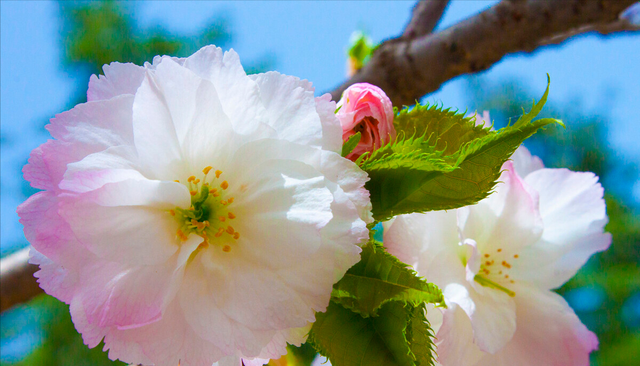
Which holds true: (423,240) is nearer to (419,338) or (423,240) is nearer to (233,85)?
(419,338)

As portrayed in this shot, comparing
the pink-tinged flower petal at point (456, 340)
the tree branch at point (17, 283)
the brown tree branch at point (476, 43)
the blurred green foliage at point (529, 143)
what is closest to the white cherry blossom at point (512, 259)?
the pink-tinged flower petal at point (456, 340)

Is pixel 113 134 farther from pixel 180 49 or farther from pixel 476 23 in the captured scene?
pixel 180 49

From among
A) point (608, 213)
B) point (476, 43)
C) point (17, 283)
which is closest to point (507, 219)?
point (476, 43)

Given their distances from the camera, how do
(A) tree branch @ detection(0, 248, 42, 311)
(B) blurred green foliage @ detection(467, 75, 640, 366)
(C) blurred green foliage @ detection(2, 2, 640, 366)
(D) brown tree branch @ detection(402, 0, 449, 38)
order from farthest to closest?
(B) blurred green foliage @ detection(467, 75, 640, 366) < (C) blurred green foliage @ detection(2, 2, 640, 366) < (D) brown tree branch @ detection(402, 0, 449, 38) < (A) tree branch @ detection(0, 248, 42, 311)

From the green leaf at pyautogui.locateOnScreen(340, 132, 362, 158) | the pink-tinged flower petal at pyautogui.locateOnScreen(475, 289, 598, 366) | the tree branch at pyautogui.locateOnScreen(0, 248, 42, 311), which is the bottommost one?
the tree branch at pyautogui.locateOnScreen(0, 248, 42, 311)

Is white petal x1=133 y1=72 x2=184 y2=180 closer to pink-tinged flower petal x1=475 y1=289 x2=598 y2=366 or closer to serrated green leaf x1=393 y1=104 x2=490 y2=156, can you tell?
serrated green leaf x1=393 y1=104 x2=490 y2=156

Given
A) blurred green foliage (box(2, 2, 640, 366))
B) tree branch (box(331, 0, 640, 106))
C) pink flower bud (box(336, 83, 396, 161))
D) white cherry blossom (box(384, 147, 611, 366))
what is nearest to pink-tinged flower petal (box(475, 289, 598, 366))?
white cherry blossom (box(384, 147, 611, 366))
